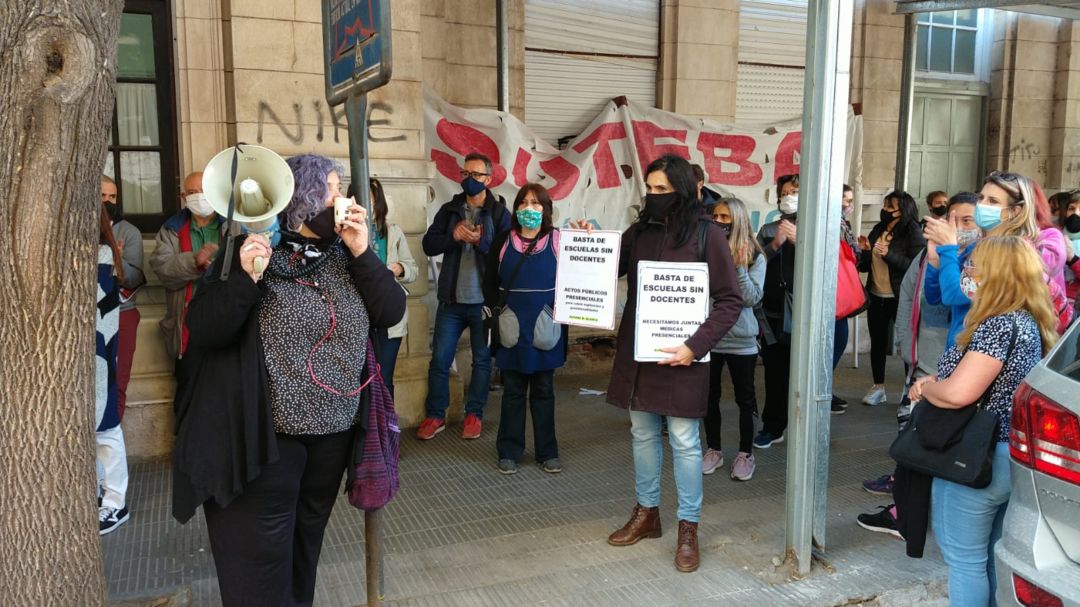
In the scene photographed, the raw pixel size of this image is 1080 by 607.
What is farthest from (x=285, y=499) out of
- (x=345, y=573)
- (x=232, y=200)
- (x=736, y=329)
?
(x=736, y=329)

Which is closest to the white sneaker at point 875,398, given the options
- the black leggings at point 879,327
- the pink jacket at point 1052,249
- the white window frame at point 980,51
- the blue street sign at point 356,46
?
the black leggings at point 879,327

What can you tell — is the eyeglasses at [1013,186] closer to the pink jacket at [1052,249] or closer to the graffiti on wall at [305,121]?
the pink jacket at [1052,249]

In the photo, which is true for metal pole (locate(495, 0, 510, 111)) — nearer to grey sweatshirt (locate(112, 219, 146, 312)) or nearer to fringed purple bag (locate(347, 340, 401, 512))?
grey sweatshirt (locate(112, 219, 146, 312))

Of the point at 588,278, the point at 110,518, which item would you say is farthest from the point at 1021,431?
the point at 110,518

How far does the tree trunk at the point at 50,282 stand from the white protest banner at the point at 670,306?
2306mm

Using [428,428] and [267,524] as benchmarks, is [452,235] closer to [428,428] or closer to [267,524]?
[428,428]

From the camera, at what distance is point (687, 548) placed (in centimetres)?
431

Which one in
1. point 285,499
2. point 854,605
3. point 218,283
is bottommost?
point 854,605

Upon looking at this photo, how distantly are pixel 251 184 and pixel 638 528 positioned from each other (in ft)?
8.83

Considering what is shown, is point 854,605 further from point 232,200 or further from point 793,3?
point 793,3

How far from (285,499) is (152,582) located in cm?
157

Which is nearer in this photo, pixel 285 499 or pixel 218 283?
pixel 218 283

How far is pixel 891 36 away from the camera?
33.3 feet

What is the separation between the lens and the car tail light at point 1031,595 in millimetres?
2629
